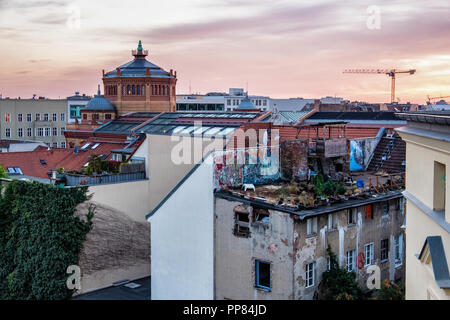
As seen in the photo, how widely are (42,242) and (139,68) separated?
43.4 m

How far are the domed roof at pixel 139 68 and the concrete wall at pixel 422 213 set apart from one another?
59.7 m

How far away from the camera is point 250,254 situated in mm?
22438

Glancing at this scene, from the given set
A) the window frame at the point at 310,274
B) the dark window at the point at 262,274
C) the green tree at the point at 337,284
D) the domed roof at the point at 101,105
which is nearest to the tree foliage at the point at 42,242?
the dark window at the point at 262,274

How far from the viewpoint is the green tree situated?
21.4 metres

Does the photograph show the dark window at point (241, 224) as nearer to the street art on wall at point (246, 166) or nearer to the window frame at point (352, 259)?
the street art on wall at point (246, 166)

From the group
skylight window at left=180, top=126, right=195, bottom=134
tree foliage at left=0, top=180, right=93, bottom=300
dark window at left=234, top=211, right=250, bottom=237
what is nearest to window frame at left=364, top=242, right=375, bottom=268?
dark window at left=234, top=211, right=250, bottom=237

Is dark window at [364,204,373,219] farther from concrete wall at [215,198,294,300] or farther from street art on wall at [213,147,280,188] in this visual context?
street art on wall at [213,147,280,188]

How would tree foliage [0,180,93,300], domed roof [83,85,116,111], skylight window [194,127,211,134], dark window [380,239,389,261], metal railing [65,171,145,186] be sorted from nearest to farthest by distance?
dark window [380,239,389,261] → tree foliage [0,180,93,300] → metal railing [65,171,145,186] → skylight window [194,127,211,134] → domed roof [83,85,116,111]

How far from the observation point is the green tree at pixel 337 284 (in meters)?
21.4

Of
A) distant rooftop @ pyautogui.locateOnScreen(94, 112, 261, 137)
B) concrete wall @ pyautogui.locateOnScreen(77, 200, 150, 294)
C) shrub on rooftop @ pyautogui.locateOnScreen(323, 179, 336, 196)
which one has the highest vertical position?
distant rooftop @ pyautogui.locateOnScreen(94, 112, 261, 137)

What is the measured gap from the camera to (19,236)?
3166cm

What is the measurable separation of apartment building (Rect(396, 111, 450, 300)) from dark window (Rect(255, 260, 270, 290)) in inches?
381
